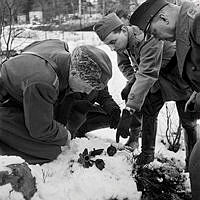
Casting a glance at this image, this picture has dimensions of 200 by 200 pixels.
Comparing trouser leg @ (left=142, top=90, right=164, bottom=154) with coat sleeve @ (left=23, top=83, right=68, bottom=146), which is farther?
trouser leg @ (left=142, top=90, right=164, bottom=154)

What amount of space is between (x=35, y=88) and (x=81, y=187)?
2.57 ft

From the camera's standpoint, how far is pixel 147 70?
2.96 meters

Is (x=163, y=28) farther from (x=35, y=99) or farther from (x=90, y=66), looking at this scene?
(x=35, y=99)

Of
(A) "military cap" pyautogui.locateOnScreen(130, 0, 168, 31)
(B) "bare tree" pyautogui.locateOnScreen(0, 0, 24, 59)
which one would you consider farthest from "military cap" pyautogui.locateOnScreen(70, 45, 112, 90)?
(B) "bare tree" pyautogui.locateOnScreen(0, 0, 24, 59)

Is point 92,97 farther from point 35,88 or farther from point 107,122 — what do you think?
point 35,88

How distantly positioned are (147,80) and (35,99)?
996mm

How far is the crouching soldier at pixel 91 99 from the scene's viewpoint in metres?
2.50

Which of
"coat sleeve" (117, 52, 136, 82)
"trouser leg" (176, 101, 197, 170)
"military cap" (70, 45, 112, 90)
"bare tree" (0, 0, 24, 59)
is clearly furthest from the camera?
"bare tree" (0, 0, 24, 59)

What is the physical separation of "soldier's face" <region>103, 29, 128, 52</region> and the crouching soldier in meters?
0.37

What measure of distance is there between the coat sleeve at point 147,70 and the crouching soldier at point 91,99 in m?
0.30

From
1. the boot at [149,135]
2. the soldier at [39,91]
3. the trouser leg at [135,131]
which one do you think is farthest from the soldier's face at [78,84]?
the trouser leg at [135,131]

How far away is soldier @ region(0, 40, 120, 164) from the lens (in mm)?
2477

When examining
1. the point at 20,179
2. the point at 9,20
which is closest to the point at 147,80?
the point at 20,179

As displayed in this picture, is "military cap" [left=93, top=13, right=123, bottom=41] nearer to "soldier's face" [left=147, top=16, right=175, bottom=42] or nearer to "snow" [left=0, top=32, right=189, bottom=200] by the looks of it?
"soldier's face" [left=147, top=16, right=175, bottom=42]
